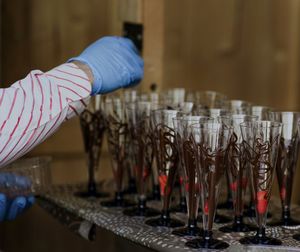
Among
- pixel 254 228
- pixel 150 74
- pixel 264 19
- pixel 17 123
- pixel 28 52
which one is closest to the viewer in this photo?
pixel 17 123

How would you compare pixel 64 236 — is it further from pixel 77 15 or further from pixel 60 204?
pixel 77 15

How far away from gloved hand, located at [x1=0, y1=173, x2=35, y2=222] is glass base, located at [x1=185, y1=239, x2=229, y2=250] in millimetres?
296

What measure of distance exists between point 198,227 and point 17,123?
12.7 inches

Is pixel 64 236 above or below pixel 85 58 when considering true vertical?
below

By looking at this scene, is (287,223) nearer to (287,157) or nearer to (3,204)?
(287,157)

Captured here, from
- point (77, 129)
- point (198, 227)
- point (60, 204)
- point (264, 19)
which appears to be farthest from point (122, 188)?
point (264, 19)

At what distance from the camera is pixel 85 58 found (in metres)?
0.99

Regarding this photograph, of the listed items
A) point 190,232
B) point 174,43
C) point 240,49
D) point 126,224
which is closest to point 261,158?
point 190,232

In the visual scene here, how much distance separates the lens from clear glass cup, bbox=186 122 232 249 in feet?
2.83

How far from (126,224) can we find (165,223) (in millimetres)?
66

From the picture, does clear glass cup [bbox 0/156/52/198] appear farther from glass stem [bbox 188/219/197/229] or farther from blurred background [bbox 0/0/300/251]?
blurred background [bbox 0/0/300/251]

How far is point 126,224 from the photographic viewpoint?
3.31 feet

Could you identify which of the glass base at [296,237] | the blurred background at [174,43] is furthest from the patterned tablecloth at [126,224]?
the blurred background at [174,43]

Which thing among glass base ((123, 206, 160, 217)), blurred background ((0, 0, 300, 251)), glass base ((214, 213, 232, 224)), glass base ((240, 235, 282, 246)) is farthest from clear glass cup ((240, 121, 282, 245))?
blurred background ((0, 0, 300, 251))
